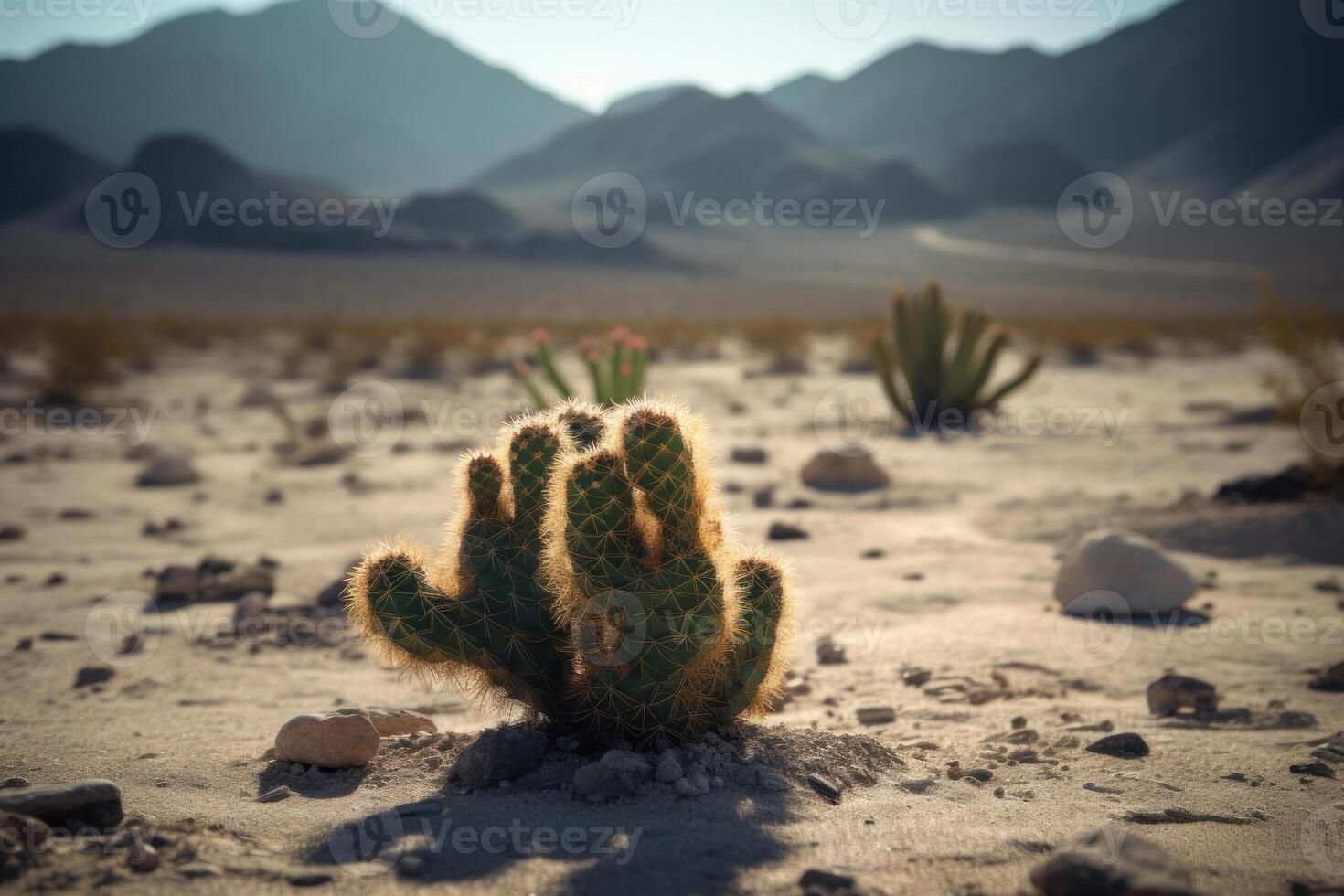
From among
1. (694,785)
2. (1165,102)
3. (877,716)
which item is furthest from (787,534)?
(1165,102)

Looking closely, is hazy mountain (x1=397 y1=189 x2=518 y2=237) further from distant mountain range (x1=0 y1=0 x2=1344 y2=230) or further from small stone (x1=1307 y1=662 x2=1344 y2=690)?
small stone (x1=1307 y1=662 x2=1344 y2=690)

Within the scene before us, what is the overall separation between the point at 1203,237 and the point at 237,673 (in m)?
72.4

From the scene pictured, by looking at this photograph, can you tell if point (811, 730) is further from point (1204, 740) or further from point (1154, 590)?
point (1154, 590)

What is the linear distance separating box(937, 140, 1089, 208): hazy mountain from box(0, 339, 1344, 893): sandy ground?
4450 inches

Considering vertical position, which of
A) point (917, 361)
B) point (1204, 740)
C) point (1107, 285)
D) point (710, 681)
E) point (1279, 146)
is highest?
point (1279, 146)

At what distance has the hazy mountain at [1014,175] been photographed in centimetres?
11550

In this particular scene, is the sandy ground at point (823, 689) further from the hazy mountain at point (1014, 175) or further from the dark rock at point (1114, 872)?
the hazy mountain at point (1014, 175)

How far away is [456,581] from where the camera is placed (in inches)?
128

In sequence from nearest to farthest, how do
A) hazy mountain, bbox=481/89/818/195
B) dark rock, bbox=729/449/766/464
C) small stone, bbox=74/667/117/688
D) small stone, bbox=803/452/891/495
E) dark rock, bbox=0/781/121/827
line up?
dark rock, bbox=0/781/121/827 → small stone, bbox=74/667/117/688 → small stone, bbox=803/452/891/495 → dark rock, bbox=729/449/766/464 → hazy mountain, bbox=481/89/818/195

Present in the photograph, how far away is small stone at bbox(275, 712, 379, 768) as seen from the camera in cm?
330

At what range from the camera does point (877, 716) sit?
4004 millimetres

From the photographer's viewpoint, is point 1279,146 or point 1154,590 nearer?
point 1154,590

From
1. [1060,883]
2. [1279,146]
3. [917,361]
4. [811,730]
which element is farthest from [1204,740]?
[1279,146]

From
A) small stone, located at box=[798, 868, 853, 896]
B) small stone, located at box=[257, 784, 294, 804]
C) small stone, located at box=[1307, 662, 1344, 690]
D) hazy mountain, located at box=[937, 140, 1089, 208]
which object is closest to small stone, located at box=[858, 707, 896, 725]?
small stone, located at box=[798, 868, 853, 896]
